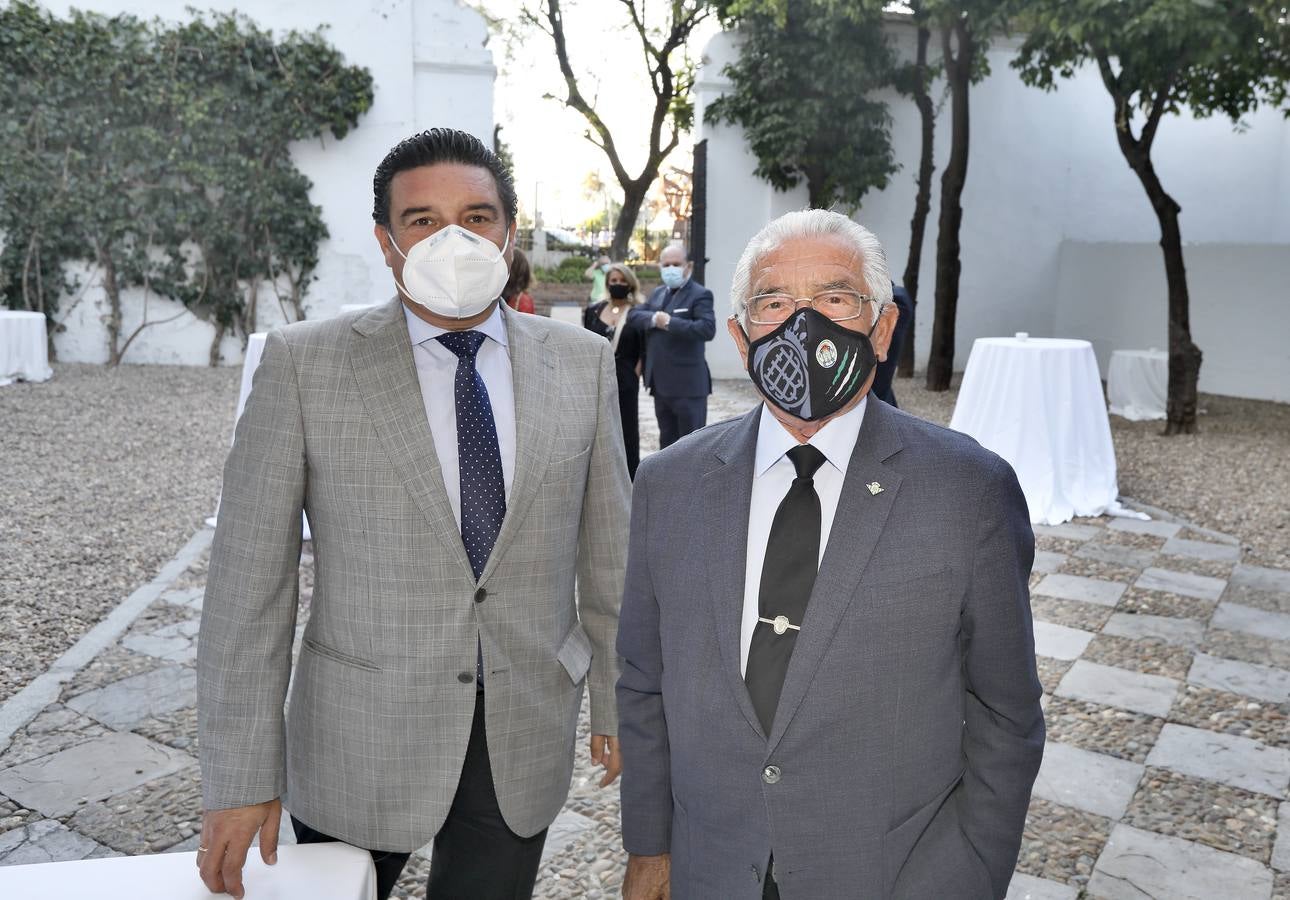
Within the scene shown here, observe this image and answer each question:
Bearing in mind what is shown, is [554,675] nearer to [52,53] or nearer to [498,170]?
[498,170]

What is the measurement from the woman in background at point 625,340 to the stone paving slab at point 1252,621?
3332 millimetres

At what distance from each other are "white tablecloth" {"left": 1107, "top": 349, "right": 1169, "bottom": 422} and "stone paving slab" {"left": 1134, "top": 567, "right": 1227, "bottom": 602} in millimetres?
5727

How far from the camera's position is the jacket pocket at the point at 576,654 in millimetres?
1804

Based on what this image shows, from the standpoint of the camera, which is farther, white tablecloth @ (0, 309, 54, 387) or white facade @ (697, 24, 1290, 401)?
white facade @ (697, 24, 1290, 401)

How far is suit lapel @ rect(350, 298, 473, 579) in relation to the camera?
1646 mm

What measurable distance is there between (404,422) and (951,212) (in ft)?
37.8

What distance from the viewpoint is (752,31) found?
12.8m

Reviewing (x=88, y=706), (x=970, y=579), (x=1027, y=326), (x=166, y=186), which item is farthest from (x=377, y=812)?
(x=1027, y=326)

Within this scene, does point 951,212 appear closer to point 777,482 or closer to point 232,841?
point 777,482

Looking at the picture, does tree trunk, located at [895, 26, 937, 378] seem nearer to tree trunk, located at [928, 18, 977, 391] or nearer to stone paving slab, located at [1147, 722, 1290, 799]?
tree trunk, located at [928, 18, 977, 391]

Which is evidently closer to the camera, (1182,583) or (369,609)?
(369,609)

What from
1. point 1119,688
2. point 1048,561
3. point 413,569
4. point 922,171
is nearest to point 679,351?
point 1048,561

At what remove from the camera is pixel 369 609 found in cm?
165

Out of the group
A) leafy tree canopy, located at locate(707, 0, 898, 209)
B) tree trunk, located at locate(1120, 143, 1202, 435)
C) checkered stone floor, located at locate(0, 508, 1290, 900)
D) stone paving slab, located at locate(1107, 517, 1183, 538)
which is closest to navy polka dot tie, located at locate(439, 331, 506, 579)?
checkered stone floor, located at locate(0, 508, 1290, 900)
